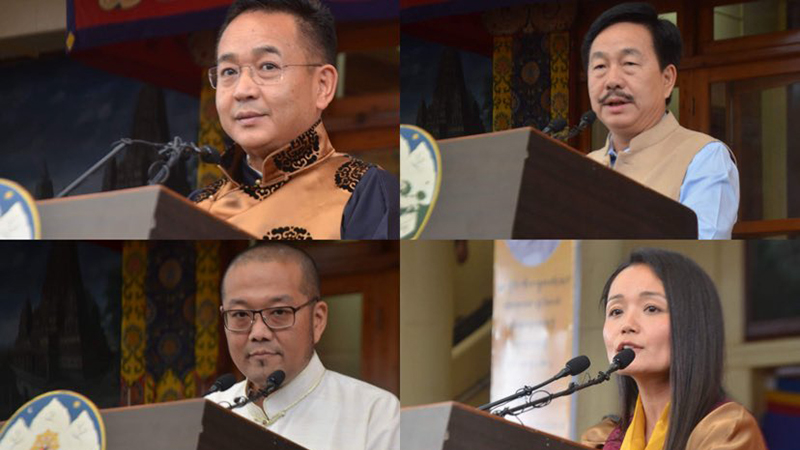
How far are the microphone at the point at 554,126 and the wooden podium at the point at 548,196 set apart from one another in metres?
0.13

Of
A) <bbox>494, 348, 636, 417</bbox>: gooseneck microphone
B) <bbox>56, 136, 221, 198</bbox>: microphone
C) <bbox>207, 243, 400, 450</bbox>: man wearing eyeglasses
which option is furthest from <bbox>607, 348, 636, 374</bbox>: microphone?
<bbox>56, 136, 221, 198</bbox>: microphone

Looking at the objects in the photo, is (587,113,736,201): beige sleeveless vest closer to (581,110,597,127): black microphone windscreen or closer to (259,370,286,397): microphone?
(581,110,597,127): black microphone windscreen

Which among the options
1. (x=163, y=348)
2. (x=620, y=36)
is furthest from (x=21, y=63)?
(x=620, y=36)

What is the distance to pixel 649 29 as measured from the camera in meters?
4.78

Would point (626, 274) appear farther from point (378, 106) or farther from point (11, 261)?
point (11, 261)

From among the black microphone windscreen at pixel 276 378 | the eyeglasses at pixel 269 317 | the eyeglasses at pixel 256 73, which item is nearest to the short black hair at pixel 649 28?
the eyeglasses at pixel 256 73

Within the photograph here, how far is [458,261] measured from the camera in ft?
16.6

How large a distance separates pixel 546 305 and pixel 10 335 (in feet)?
5.35

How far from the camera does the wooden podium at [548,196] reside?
470cm

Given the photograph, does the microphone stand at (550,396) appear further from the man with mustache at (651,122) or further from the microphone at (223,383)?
the microphone at (223,383)

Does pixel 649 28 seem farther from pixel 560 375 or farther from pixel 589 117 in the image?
pixel 560 375

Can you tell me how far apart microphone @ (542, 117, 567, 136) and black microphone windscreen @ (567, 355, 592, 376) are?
2.01ft

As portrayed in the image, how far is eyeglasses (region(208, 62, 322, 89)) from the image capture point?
5.12m

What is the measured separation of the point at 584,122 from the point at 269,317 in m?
1.08
